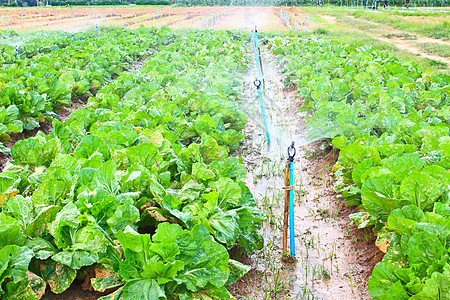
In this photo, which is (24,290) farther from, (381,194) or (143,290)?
(381,194)

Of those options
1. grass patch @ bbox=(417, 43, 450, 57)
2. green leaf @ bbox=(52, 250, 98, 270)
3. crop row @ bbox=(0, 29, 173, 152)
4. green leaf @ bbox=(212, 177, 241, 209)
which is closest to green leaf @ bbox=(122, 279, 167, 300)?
green leaf @ bbox=(52, 250, 98, 270)

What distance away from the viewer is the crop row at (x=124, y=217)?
238cm

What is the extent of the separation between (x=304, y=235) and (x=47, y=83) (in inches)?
216

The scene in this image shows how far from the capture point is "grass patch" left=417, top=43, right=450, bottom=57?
48.8ft

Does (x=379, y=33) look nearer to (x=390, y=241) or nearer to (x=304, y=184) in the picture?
(x=304, y=184)

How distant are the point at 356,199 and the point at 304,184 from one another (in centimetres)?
150

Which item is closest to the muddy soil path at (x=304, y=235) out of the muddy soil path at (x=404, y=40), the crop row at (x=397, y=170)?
the crop row at (x=397, y=170)

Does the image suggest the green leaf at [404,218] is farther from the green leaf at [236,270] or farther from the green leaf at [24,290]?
the green leaf at [24,290]

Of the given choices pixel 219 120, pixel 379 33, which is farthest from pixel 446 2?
pixel 219 120

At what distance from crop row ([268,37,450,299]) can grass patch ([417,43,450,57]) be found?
8949 mm

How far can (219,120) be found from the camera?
562cm

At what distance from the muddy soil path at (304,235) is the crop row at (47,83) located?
3.36 meters

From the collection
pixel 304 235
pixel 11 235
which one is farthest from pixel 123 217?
pixel 304 235

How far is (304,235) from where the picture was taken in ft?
13.4
